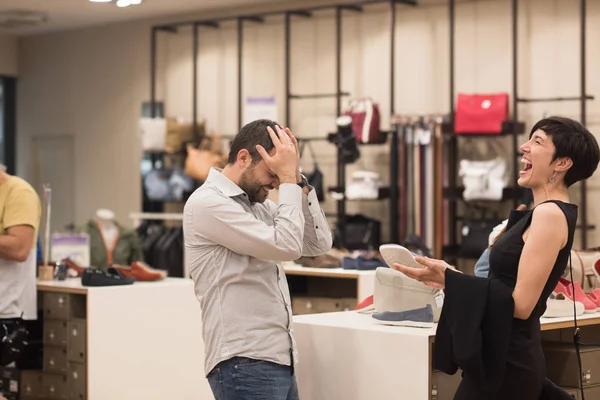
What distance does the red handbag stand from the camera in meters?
8.43

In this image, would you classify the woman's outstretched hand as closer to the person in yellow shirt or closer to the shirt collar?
the shirt collar

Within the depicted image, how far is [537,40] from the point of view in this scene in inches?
344

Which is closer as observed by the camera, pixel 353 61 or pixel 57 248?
pixel 57 248

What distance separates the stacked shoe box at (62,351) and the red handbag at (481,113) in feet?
12.8

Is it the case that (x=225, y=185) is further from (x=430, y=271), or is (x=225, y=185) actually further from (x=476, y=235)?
(x=476, y=235)

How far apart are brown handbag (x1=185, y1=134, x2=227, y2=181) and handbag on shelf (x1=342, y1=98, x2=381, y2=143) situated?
1.62m

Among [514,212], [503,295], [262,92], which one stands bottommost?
[503,295]

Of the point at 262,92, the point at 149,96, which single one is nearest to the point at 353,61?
the point at 262,92

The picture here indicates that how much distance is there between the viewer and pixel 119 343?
5.69 m

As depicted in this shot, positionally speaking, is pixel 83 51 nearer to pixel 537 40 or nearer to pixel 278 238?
pixel 537 40

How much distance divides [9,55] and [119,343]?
8057mm

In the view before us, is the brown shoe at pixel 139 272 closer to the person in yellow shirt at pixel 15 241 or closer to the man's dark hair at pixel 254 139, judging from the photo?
the person in yellow shirt at pixel 15 241

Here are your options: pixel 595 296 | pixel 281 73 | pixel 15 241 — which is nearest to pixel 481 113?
pixel 281 73

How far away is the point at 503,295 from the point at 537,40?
6.27m
